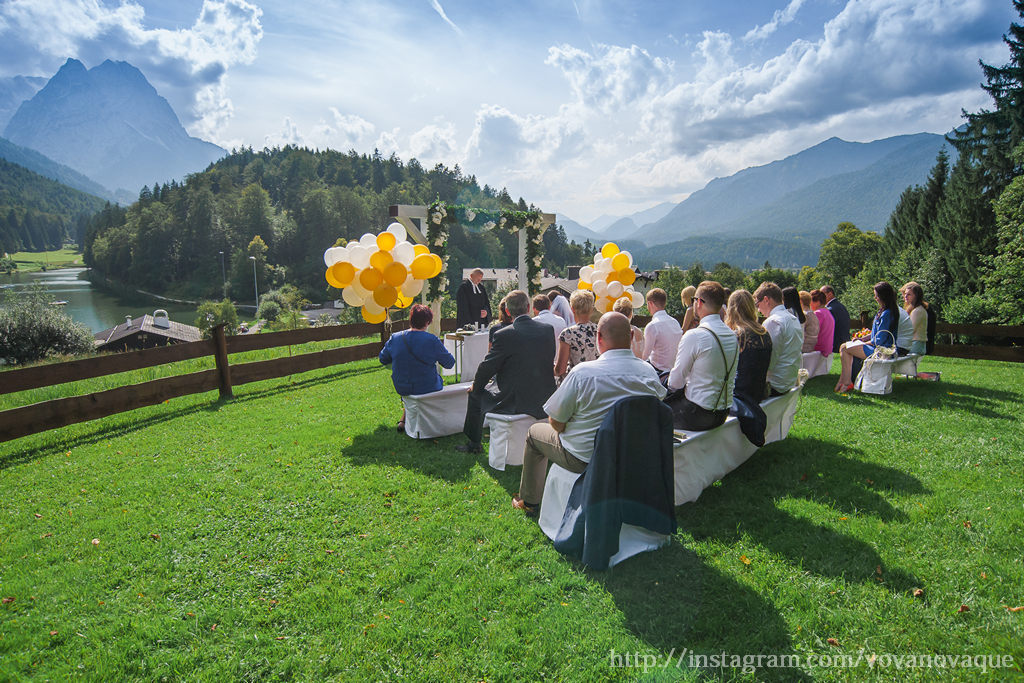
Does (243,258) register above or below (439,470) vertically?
above

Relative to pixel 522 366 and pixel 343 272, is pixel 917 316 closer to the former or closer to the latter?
pixel 522 366

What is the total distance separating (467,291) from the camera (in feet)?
32.1

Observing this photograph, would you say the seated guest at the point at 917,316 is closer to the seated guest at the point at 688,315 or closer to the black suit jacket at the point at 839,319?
the black suit jacket at the point at 839,319

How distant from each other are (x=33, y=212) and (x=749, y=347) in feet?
722

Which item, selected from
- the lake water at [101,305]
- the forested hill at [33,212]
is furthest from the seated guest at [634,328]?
the forested hill at [33,212]

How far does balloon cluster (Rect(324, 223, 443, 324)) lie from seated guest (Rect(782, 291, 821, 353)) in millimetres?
5586

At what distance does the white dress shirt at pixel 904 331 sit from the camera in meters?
7.21

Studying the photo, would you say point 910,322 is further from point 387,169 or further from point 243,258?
point 387,169

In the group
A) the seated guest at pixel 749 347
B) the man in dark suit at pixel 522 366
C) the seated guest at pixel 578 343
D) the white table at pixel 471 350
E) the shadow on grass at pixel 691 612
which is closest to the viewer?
the shadow on grass at pixel 691 612

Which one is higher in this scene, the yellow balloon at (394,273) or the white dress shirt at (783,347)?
the yellow balloon at (394,273)

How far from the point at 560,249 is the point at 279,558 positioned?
100 m

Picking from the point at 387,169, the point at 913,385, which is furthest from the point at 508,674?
the point at 387,169

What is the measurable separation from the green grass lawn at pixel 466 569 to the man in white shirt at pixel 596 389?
2.58 feet

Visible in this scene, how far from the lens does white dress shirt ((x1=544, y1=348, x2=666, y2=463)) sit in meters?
3.21
